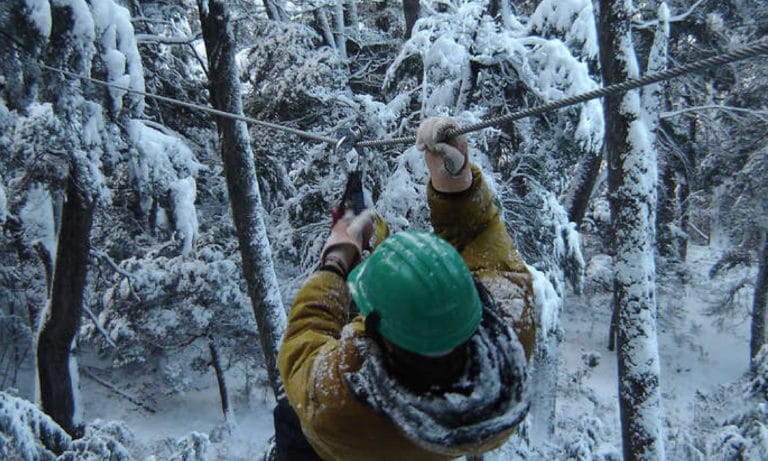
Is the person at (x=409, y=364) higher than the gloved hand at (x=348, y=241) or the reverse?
the reverse

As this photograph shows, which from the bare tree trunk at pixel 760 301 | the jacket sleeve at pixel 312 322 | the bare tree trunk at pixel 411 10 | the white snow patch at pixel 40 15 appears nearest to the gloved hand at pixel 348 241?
the jacket sleeve at pixel 312 322

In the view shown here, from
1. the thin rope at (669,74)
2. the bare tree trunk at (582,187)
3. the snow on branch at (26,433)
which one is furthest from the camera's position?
the bare tree trunk at (582,187)

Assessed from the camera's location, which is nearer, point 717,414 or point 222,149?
point 222,149

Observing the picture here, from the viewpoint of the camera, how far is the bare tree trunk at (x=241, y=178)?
701 cm

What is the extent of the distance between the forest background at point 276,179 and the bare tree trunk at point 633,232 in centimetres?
2

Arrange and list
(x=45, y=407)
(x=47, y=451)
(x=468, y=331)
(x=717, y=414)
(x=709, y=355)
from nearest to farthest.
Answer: (x=468, y=331) < (x=47, y=451) < (x=45, y=407) < (x=717, y=414) < (x=709, y=355)

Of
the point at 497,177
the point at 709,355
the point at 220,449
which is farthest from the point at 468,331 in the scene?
the point at 709,355

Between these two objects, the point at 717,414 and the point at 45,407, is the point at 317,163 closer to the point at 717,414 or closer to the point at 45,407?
the point at 45,407

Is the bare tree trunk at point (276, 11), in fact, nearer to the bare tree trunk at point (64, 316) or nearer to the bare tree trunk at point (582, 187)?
the bare tree trunk at point (64, 316)

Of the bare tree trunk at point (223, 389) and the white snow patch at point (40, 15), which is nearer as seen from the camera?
the white snow patch at point (40, 15)

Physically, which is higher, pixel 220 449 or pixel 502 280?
pixel 502 280

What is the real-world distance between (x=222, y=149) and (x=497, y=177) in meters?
3.65

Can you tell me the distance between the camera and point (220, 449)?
1202 centimetres

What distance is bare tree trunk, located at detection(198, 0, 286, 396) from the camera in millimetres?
7008
